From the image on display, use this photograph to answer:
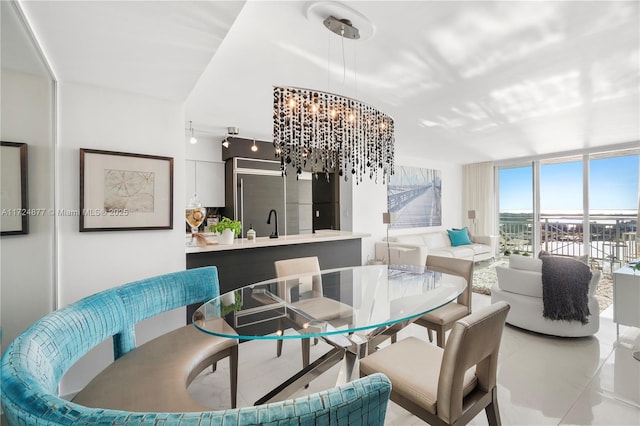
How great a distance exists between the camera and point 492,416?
1369 mm

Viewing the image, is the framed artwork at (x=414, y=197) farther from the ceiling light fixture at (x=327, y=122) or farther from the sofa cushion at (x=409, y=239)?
the ceiling light fixture at (x=327, y=122)

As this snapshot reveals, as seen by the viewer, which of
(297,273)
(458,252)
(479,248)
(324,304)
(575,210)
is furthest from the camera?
(479,248)

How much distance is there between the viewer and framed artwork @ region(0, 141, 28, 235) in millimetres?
1098

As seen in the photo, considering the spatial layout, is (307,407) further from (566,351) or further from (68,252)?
(566,351)

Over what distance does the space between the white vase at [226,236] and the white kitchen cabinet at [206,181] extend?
7.60 feet

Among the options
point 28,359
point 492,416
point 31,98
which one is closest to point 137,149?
point 31,98

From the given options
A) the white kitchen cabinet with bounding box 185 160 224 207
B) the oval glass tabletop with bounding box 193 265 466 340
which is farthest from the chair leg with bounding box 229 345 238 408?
the white kitchen cabinet with bounding box 185 160 224 207

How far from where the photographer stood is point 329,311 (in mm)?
1720

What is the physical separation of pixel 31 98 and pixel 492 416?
2.70 meters

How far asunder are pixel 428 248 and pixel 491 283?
1.40 meters

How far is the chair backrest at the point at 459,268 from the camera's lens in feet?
7.98

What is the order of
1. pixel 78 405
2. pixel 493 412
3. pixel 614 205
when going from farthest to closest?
pixel 614 205
pixel 493 412
pixel 78 405

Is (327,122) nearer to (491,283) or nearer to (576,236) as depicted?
(491,283)

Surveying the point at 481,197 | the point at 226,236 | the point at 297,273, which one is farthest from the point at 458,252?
the point at 226,236
